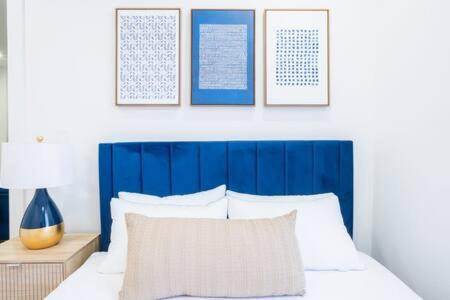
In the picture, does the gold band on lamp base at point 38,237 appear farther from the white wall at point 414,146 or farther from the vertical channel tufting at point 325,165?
the white wall at point 414,146

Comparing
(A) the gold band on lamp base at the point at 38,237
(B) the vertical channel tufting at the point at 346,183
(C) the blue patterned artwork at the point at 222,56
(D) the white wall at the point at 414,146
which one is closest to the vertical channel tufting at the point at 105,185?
(A) the gold band on lamp base at the point at 38,237

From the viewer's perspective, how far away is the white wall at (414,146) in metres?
1.45

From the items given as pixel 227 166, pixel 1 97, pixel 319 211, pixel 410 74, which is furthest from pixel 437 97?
pixel 1 97

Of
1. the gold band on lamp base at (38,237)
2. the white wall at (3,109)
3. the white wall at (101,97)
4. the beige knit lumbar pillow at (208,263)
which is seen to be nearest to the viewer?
the beige knit lumbar pillow at (208,263)

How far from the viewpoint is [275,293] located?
1272mm

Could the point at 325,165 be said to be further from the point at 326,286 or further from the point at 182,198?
the point at 182,198

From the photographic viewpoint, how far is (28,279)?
1.55m

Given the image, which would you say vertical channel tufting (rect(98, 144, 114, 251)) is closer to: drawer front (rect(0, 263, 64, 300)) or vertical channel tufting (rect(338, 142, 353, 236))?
drawer front (rect(0, 263, 64, 300))

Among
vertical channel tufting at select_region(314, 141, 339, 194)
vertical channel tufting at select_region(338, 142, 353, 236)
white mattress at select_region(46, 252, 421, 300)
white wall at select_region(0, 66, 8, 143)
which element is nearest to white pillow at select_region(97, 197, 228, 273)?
white mattress at select_region(46, 252, 421, 300)

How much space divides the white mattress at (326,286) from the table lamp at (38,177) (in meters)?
0.30

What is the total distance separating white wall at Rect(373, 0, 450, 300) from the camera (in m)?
1.45

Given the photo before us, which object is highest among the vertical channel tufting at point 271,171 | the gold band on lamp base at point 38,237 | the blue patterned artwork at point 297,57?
the blue patterned artwork at point 297,57

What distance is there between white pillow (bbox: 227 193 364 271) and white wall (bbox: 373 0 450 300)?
0.32 m

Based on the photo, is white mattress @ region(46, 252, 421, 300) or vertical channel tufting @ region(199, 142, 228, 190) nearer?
white mattress @ region(46, 252, 421, 300)
